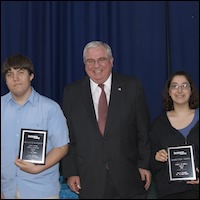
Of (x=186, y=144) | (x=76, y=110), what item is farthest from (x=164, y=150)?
(x=76, y=110)

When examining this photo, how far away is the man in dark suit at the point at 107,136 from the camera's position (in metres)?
2.68

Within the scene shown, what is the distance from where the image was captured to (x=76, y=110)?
8.98ft

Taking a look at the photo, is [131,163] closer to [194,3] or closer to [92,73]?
[92,73]

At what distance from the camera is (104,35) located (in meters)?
4.95

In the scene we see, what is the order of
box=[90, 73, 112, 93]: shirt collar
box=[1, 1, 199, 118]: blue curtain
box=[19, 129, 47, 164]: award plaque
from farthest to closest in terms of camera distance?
box=[1, 1, 199, 118]: blue curtain < box=[90, 73, 112, 93]: shirt collar < box=[19, 129, 47, 164]: award plaque

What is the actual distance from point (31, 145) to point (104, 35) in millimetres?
2830

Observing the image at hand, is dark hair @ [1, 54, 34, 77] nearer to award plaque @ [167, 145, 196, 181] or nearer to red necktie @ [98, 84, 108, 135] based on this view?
red necktie @ [98, 84, 108, 135]

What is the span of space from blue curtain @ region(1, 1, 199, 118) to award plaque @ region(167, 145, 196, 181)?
7.77 feet

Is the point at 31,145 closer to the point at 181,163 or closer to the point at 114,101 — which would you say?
the point at 114,101

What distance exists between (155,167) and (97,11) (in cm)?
267

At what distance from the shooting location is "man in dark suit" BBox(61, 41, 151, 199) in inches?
105

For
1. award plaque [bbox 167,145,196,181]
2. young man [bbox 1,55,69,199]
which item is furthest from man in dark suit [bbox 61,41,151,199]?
young man [bbox 1,55,69,199]

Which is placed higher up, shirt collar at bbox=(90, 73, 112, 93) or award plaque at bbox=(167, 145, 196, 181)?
shirt collar at bbox=(90, 73, 112, 93)

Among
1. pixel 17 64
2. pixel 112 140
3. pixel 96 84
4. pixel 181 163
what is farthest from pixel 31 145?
pixel 181 163
